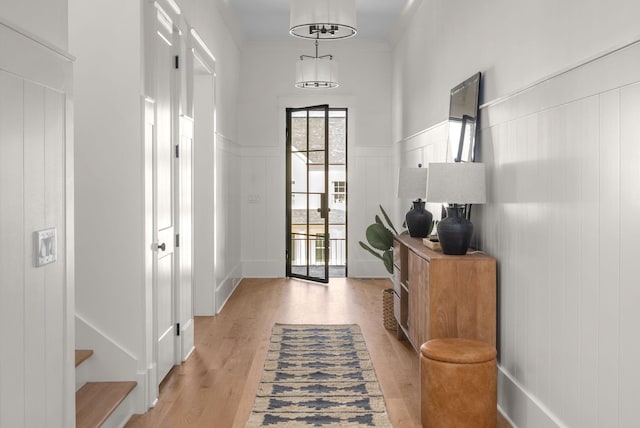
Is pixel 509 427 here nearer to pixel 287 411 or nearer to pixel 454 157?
pixel 287 411

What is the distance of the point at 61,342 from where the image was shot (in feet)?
7.79

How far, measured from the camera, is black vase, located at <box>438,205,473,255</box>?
12.3 feet

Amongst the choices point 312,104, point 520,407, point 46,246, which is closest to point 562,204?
point 520,407

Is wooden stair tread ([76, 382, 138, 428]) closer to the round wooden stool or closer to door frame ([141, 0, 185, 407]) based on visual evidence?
door frame ([141, 0, 185, 407])

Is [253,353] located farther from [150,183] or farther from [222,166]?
[222,166]

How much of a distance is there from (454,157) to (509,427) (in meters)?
1.88

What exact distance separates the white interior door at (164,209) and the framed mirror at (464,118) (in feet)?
6.49

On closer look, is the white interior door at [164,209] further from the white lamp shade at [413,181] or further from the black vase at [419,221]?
the black vase at [419,221]

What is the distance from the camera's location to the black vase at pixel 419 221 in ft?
17.2

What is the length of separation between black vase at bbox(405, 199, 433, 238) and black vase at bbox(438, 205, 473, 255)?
4.57 ft

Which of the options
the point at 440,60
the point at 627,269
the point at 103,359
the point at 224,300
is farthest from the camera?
the point at 224,300

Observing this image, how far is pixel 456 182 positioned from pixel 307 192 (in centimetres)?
506

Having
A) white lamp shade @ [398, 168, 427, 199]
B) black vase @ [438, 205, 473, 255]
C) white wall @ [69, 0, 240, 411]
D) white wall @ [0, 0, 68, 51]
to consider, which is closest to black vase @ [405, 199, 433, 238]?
white lamp shade @ [398, 168, 427, 199]

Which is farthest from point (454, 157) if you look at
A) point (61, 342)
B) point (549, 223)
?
point (61, 342)
